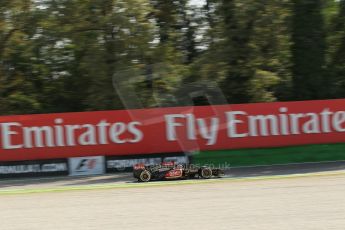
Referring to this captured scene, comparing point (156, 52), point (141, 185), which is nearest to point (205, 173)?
point (141, 185)

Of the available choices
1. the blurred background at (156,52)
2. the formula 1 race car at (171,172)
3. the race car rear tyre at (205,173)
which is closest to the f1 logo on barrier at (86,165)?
the formula 1 race car at (171,172)

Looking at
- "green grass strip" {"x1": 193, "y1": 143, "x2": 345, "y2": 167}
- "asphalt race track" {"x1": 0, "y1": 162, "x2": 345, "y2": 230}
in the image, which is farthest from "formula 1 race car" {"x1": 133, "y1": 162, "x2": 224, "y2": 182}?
"green grass strip" {"x1": 193, "y1": 143, "x2": 345, "y2": 167}

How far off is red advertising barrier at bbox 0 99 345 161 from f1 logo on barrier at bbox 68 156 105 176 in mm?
185

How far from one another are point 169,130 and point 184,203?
7597mm

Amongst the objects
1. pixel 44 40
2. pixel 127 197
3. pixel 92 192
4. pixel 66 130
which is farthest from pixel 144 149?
pixel 44 40

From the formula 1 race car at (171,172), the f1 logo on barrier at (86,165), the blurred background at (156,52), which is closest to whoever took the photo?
the formula 1 race car at (171,172)

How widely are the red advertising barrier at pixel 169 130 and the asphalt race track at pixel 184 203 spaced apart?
1.77m

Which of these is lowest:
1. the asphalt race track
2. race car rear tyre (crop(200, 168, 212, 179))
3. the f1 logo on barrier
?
the f1 logo on barrier

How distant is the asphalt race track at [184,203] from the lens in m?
8.67

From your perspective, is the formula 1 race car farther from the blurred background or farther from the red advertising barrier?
the blurred background

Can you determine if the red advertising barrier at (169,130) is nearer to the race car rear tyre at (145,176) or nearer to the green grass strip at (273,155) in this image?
the green grass strip at (273,155)

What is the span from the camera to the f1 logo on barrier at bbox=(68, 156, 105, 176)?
1769 cm

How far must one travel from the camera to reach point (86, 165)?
1778cm

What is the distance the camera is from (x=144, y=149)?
1802cm
